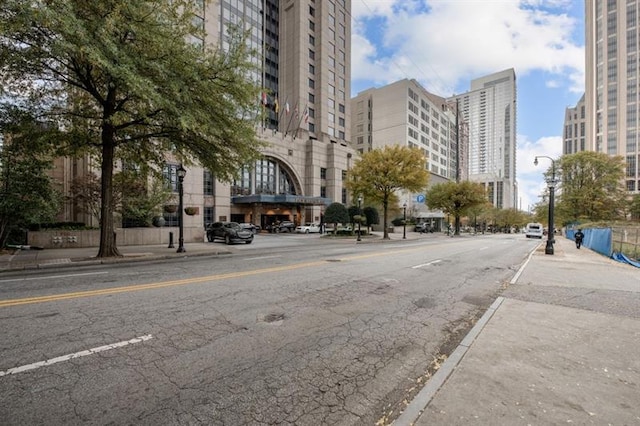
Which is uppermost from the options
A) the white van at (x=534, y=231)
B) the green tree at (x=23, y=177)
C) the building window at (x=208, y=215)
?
the green tree at (x=23, y=177)

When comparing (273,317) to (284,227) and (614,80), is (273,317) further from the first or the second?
(614,80)

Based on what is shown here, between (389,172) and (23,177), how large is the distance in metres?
27.3

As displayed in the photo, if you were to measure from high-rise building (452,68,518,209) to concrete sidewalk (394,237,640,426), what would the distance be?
191 metres

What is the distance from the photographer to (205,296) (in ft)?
21.9

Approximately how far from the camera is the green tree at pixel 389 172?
31031mm

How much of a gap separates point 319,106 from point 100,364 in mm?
60179

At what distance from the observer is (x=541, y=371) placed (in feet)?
11.7

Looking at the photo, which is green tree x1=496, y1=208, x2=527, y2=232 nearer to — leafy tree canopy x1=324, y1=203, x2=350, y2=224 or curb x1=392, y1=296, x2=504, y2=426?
leafy tree canopy x1=324, y1=203, x2=350, y2=224

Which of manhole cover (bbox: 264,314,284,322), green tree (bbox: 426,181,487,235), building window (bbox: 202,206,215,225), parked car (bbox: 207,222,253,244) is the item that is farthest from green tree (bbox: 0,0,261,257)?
green tree (bbox: 426,181,487,235)

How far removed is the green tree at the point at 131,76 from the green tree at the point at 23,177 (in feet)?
3.62

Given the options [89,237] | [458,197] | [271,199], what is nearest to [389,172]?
[271,199]

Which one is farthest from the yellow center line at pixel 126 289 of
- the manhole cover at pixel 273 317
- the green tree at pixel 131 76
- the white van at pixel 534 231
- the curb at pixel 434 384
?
the white van at pixel 534 231

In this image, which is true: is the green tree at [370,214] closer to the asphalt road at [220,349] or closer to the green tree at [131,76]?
the green tree at [131,76]

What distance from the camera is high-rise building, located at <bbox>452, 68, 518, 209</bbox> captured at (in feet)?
584
